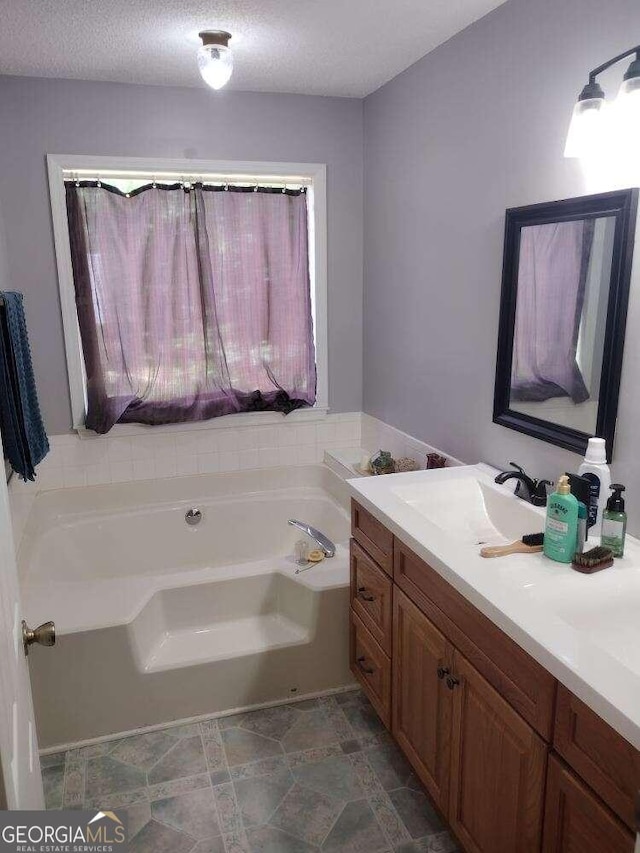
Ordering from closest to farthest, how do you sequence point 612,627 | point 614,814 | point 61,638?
point 614,814
point 612,627
point 61,638

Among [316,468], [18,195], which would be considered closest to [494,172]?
[316,468]

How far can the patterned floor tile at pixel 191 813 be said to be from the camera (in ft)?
6.45

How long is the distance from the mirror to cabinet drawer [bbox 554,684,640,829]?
780 millimetres

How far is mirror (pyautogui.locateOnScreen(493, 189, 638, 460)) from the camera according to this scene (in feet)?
5.51

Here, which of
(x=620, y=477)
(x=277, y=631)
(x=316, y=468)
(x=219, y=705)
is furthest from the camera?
(x=316, y=468)

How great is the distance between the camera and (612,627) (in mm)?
1430

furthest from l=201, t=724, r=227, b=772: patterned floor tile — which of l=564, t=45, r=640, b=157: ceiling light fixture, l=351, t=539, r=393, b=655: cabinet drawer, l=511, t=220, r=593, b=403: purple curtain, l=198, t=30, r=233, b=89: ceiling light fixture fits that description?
l=198, t=30, r=233, b=89: ceiling light fixture

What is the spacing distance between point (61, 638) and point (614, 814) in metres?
1.81

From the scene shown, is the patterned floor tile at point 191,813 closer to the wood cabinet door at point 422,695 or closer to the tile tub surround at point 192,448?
the wood cabinet door at point 422,695

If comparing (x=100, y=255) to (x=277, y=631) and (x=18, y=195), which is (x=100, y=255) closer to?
(x=18, y=195)

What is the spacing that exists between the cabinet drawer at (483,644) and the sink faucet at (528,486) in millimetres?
417

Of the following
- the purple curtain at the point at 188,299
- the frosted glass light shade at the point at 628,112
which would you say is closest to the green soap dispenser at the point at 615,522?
the frosted glass light shade at the point at 628,112

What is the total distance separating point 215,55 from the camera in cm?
227

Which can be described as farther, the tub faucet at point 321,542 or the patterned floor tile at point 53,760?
the tub faucet at point 321,542
